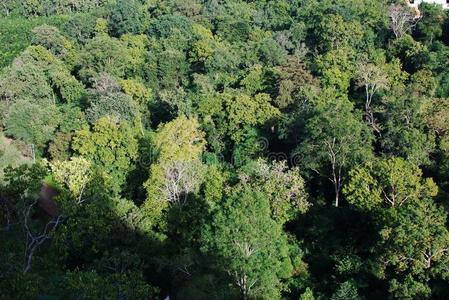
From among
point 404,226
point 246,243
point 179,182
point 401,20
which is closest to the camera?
point 246,243

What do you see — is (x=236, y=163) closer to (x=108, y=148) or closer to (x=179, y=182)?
(x=179, y=182)

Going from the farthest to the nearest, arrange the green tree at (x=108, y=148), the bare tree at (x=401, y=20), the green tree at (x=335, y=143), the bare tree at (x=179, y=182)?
the bare tree at (x=401, y=20) → the green tree at (x=108, y=148) → the green tree at (x=335, y=143) → the bare tree at (x=179, y=182)

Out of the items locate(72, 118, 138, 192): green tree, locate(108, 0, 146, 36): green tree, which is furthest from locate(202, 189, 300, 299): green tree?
locate(108, 0, 146, 36): green tree

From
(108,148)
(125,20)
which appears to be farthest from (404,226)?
(125,20)

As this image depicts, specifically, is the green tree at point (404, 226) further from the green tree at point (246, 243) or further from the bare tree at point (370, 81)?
the bare tree at point (370, 81)

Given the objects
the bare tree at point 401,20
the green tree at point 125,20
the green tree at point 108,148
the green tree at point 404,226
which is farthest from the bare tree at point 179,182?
the green tree at point 125,20

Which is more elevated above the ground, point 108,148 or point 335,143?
point 335,143
